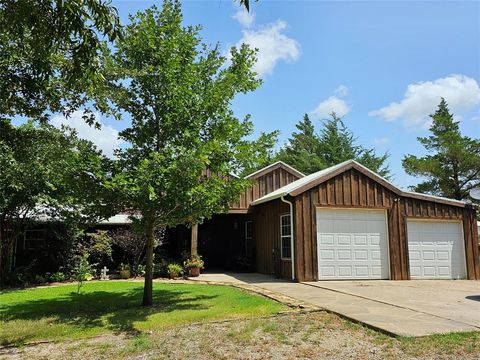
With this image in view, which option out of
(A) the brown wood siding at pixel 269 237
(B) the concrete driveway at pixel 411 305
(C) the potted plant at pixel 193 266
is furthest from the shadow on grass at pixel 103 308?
(A) the brown wood siding at pixel 269 237

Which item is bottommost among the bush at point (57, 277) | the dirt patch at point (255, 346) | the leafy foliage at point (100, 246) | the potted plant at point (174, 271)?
the dirt patch at point (255, 346)

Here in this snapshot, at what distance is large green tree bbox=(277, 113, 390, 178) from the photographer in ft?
112

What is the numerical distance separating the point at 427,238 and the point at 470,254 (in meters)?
1.93

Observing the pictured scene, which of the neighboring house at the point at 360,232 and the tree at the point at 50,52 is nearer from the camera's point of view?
the tree at the point at 50,52

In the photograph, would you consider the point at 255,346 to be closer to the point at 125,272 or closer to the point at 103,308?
the point at 103,308

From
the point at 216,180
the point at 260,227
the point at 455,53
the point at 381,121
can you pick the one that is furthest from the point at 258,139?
the point at 381,121

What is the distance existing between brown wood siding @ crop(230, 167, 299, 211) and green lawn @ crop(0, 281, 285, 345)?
5.76m

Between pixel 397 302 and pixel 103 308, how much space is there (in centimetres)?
647

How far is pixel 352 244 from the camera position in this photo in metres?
13.6

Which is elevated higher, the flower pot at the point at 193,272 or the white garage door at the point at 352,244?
the white garage door at the point at 352,244

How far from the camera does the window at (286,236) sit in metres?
13.3

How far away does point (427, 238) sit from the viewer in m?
14.5

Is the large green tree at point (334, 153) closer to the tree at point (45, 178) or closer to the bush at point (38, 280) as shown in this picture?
the tree at point (45, 178)

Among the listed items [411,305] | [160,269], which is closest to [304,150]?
[160,269]
